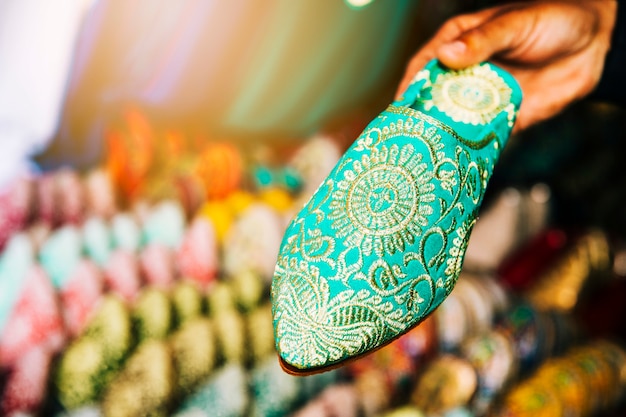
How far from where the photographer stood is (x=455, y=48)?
0.46m

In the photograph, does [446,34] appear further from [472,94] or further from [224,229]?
[224,229]

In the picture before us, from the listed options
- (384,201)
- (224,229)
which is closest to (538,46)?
(384,201)

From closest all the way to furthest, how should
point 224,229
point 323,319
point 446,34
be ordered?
point 323,319, point 446,34, point 224,229

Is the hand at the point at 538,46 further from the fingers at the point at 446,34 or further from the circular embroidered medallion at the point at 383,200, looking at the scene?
the circular embroidered medallion at the point at 383,200

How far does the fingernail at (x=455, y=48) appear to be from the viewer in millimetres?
455

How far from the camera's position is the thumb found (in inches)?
18.0

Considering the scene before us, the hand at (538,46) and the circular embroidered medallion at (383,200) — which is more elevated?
the hand at (538,46)

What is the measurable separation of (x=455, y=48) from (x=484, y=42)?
0.04 meters

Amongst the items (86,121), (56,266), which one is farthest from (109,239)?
(86,121)

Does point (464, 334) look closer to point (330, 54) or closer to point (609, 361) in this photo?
point (609, 361)

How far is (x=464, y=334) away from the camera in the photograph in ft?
2.97

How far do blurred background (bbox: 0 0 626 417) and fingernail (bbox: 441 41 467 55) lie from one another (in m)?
0.42

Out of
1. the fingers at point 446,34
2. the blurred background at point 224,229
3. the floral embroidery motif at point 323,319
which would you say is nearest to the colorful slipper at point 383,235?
the floral embroidery motif at point 323,319

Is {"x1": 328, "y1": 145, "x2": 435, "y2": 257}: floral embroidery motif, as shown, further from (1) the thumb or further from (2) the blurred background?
(2) the blurred background
